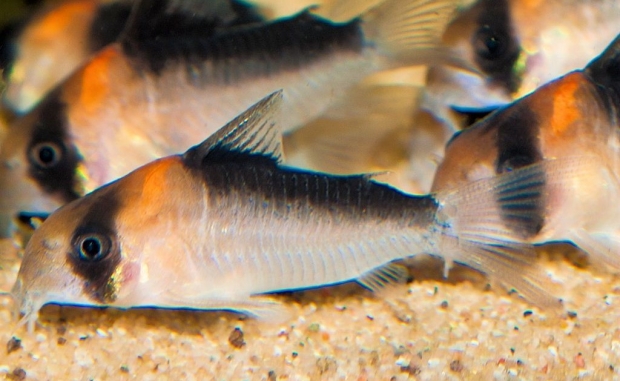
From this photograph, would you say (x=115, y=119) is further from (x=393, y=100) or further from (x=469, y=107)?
(x=469, y=107)

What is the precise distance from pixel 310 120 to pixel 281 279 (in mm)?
1348

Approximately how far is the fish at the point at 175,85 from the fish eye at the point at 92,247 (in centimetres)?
87

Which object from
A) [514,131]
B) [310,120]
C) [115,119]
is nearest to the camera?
[514,131]

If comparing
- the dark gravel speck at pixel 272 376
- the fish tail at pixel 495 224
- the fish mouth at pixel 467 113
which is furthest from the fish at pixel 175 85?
the dark gravel speck at pixel 272 376

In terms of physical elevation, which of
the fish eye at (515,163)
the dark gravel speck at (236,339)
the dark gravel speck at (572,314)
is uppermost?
the fish eye at (515,163)

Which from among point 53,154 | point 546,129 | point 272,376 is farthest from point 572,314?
point 53,154

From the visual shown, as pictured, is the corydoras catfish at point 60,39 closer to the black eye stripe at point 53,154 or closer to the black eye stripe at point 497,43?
the black eye stripe at point 53,154

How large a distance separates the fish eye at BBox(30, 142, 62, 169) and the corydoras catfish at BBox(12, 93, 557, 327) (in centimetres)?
74

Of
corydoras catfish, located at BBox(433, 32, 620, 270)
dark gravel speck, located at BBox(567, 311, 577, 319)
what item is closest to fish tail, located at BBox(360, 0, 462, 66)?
corydoras catfish, located at BBox(433, 32, 620, 270)

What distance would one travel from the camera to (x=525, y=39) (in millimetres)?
3434

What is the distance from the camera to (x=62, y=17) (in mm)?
3838

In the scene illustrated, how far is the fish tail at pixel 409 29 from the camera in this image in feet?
11.1

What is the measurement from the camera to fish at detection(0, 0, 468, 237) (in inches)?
122

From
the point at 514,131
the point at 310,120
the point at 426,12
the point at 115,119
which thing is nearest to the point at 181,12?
the point at 115,119
